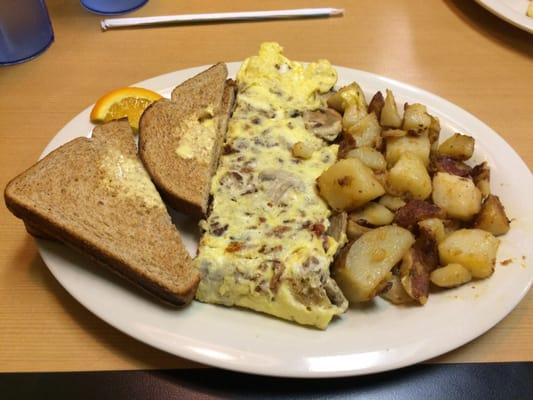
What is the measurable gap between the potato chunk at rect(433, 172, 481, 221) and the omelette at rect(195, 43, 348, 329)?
32cm

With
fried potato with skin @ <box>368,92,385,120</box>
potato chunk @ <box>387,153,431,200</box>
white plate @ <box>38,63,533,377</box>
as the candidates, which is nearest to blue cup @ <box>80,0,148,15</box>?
fried potato with skin @ <box>368,92,385,120</box>

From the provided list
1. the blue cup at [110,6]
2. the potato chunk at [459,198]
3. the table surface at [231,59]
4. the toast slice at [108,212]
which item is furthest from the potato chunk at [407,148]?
the blue cup at [110,6]

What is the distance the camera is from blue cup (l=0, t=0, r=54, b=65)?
2.22 metres

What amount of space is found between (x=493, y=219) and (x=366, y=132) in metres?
0.45

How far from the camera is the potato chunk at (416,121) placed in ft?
5.47

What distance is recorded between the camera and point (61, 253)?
145cm

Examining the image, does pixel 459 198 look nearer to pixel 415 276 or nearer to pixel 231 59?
pixel 415 276

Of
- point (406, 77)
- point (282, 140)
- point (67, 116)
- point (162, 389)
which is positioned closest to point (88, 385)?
point (162, 389)

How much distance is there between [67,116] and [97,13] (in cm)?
74

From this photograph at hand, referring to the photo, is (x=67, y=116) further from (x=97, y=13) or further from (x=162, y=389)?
(x=162, y=389)

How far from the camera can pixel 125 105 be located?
1.87 meters

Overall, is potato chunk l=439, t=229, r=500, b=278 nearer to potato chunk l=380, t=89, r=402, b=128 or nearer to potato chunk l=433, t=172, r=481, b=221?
potato chunk l=433, t=172, r=481, b=221

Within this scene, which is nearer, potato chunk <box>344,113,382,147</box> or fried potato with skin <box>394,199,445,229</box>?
fried potato with skin <box>394,199,445,229</box>

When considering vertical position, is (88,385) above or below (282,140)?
below
